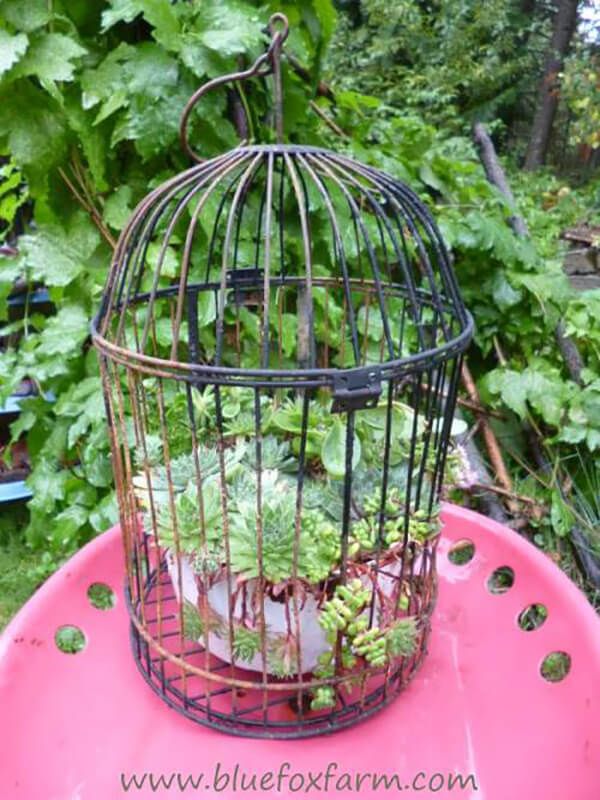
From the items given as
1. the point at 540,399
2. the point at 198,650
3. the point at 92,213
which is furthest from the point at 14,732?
the point at 540,399

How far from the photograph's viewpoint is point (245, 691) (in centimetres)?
77

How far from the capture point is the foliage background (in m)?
1.02

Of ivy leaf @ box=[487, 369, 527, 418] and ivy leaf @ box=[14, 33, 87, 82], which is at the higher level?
ivy leaf @ box=[14, 33, 87, 82]

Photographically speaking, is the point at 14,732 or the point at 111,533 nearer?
the point at 14,732

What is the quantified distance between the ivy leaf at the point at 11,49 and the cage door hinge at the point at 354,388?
778 mm

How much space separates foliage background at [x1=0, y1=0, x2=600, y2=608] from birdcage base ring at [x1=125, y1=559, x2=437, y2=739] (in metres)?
0.55

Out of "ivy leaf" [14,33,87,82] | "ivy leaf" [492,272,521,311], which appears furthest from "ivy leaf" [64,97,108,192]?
"ivy leaf" [492,272,521,311]

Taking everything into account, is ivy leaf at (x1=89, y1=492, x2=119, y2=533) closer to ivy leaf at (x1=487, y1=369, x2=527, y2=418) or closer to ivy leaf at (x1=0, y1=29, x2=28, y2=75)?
ivy leaf at (x1=0, y1=29, x2=28, y2=75)

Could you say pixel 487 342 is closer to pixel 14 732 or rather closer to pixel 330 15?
pixel 330 15

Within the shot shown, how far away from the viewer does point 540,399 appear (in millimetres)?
1491

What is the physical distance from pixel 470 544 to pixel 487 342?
78cm

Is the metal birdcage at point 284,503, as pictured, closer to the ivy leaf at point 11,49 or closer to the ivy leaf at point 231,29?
the ivy leaf at point 231,29

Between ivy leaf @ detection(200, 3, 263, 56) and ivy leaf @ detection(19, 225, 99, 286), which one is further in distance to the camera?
ivy leaf @ detection(19, 225, 99, 286)

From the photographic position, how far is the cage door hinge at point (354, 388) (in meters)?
0.53
